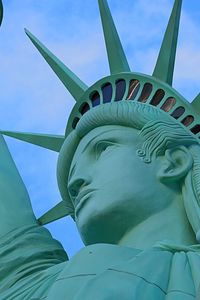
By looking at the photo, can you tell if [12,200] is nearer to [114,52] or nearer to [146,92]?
[146,92]

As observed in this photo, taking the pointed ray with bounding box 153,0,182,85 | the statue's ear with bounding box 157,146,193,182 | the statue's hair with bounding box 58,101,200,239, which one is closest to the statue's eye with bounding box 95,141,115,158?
the statue's hair with bounding box 58,101,200,239

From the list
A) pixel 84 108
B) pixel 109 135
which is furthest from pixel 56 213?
pixel 109 135

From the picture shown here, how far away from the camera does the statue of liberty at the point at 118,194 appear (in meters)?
5.77

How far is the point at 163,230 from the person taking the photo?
6.46 metres

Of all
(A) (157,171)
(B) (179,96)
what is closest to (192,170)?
(A) (157,171)

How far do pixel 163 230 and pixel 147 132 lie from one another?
76 cm

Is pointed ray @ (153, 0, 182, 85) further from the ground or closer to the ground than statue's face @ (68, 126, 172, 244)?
further from the ground

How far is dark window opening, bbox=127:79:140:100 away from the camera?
7.46 meters

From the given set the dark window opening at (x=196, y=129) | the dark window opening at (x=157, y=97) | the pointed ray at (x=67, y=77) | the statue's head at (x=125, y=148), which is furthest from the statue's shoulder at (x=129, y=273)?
the pointed ray at (x=67, y=77)

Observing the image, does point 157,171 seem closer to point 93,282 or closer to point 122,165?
point 122,165

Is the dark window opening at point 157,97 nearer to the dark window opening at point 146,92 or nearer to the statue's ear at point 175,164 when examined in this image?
the dark window opening at point 146,92

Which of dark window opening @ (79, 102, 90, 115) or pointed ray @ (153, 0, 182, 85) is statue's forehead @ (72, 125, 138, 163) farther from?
pointed ray @ (153, 0, 182, 85)

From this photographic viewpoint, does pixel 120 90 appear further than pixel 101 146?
Yes

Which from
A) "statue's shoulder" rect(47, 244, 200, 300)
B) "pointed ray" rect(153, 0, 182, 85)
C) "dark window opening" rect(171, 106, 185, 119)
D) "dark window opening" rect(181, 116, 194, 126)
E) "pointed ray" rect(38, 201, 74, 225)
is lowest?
"statue's shoulder" rect(47, 244, 200, 300)
